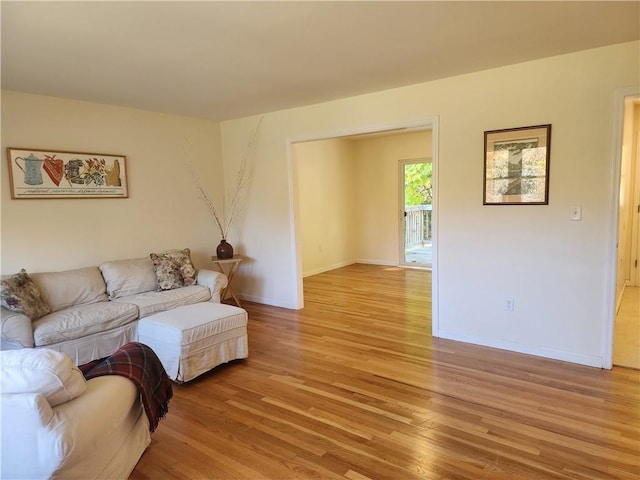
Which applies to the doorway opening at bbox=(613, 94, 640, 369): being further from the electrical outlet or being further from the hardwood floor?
the hardwood floor

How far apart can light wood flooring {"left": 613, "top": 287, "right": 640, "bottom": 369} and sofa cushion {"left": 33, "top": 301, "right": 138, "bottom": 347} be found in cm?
410

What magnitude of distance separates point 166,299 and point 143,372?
1881mm

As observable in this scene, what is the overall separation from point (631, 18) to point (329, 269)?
18.5 feet

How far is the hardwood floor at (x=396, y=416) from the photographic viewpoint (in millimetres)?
1983

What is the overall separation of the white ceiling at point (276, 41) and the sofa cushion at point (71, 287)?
1.67m

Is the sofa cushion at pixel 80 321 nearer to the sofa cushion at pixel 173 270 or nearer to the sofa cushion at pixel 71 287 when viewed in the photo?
the sofa cushion at pixel 71 287

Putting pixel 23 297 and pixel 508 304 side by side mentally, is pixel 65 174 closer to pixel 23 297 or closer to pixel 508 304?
pixel 23 297

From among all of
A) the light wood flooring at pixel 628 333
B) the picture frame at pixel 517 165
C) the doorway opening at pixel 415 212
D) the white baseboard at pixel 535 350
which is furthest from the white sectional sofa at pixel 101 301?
the doorway opening at pixel 415 212

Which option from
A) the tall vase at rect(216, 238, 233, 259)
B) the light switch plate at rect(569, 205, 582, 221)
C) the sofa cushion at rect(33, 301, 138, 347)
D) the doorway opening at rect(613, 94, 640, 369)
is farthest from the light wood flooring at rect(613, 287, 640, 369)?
the sofa cushion at rect(33, 301, 138, 347)

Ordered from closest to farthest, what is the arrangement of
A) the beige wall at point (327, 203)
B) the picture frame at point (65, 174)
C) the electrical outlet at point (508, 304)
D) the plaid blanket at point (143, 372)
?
1. the plaid blanket at point (143, 372)
2. the electrical outlet at point (508, 304)
3. the picture frame at point (65, 174)
4. the beige wall at point (327, 203)

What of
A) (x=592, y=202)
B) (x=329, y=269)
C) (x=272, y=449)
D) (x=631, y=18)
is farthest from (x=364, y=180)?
(x=272, y=449)

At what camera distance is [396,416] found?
2.42 m

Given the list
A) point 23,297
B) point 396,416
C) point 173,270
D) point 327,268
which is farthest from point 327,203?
point 396,416

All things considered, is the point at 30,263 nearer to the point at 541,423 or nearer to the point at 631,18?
the point at 541,423
